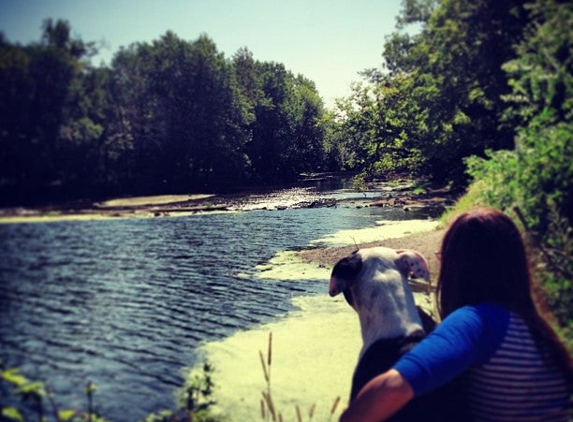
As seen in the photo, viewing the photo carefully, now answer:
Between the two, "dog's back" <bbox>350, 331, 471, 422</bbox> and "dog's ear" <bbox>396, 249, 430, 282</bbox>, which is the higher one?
"dog's ear" <bbox>396, 249, 430, 282</bbox>

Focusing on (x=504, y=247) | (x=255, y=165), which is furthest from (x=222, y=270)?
(x=255, y=165)

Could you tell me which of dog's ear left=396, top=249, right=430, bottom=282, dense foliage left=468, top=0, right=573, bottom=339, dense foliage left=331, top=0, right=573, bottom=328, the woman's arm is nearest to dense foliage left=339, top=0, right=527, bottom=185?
dense foliage left=331, top=0, right=573, bottom=328

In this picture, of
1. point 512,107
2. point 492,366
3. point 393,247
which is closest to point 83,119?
point 492,366

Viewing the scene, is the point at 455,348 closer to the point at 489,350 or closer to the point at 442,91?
the point at 489,350

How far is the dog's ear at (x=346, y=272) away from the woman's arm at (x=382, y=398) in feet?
4.60

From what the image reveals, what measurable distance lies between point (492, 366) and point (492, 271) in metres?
0.42

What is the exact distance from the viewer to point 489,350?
172 centimetres

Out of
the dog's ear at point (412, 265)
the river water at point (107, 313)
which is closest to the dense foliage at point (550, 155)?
the dog's ear at point (412, 265)

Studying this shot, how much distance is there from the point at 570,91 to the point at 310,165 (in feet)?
118

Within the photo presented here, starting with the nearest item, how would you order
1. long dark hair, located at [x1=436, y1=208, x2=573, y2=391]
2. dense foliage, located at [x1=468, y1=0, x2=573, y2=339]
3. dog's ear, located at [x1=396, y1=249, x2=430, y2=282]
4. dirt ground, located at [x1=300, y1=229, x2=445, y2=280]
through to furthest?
long dark hair, located at [x1=436, y1=208, x2=573, y2=391]
dense foliage, located at [x1=468, y1=0, x2=573, y2=339]
dog's ear, located at [x1=396, y1=249, x2=430, y2=282]
dirt ground, located at [x1=300, y1=229, x2=445, y2=280]

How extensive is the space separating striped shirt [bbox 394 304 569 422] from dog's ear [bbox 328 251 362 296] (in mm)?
1329

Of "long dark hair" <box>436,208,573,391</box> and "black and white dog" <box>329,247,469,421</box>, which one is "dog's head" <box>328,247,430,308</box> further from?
"long dark hair" <box>436,208,573,391</box>

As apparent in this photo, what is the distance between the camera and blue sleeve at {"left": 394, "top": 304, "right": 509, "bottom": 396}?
1.60 m

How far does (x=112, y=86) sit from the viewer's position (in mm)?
2758
